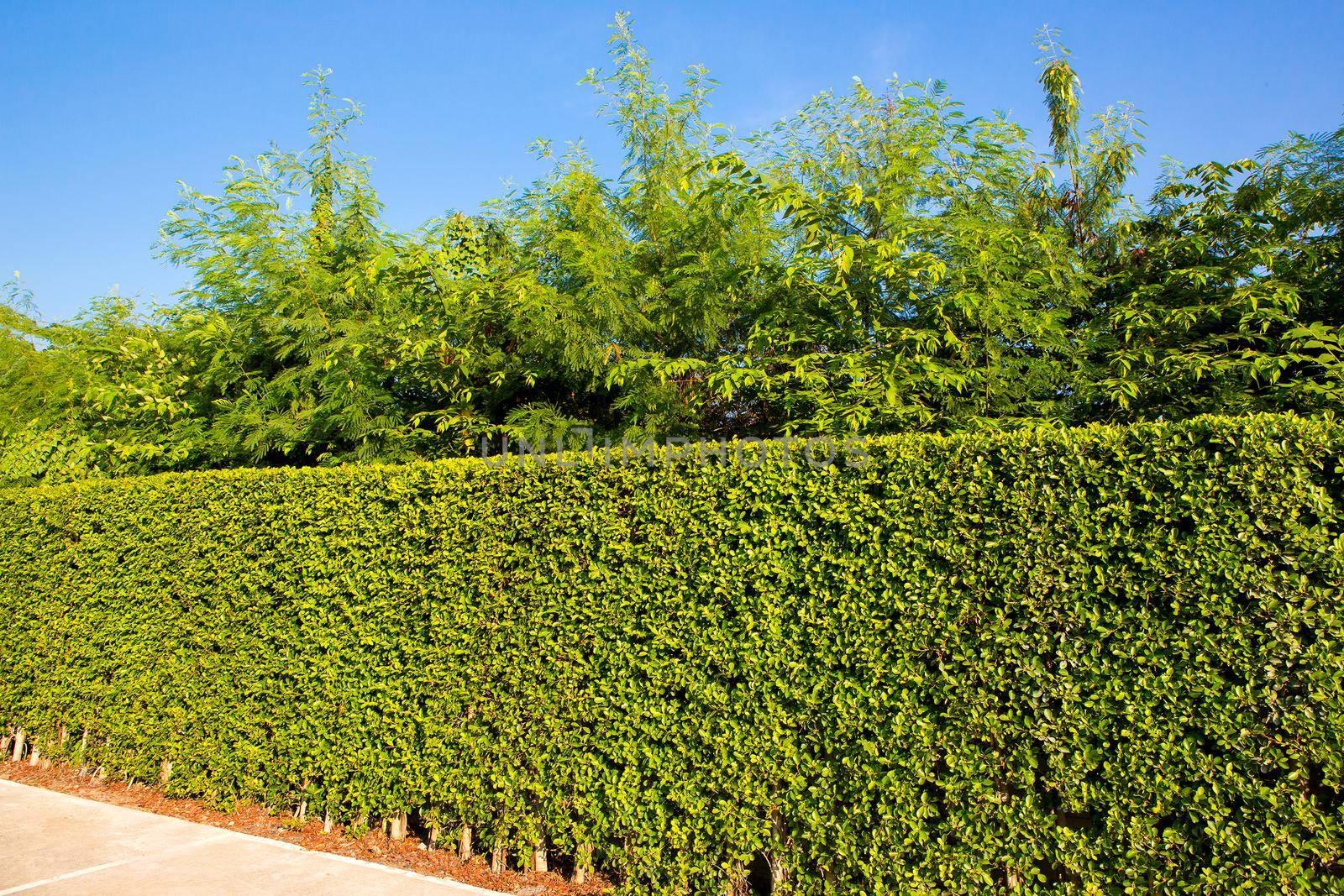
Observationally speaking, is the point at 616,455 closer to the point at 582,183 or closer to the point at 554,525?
the point at 554,525

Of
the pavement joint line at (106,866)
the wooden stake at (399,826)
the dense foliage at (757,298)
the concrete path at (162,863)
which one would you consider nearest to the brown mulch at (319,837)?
the wooden stake at (399,826)

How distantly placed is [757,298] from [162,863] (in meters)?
5.75

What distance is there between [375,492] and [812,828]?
3.64 m

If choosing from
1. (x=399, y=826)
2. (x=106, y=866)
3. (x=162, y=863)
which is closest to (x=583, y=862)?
(x=399, y=826)

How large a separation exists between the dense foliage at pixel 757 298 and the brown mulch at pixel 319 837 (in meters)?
2.98

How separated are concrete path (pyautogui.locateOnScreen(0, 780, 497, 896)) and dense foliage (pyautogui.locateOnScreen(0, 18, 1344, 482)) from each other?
124 inches

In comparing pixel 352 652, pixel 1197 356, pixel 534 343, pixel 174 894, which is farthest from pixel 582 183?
pixel 174 894

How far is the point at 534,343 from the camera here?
6.40 metres

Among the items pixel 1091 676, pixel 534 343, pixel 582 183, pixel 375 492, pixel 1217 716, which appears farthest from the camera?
pixel 582 183

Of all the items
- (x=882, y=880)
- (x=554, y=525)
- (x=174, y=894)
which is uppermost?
(x=554, y=525)

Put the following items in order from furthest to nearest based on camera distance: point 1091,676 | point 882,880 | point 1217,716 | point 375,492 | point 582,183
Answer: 1. point 582,183
2. point 375,492
3. point 882,880
4. point 1091,676
5. point 1217,716

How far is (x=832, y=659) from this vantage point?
13.1 ft

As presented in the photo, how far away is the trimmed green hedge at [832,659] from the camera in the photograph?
10.5 ft

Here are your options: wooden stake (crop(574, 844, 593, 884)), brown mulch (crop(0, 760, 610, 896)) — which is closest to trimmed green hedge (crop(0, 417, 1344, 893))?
wooden stake (crop(574, 844, 593, 884))
